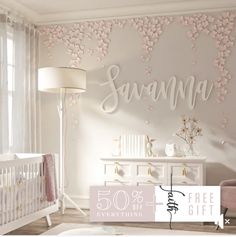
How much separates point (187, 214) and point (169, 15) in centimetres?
239

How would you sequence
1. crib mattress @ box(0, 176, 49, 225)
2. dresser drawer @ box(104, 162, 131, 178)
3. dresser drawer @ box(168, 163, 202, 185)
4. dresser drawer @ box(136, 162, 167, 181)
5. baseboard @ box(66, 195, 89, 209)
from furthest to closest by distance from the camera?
baseboard @ box(66, 195, 89, 209) → dresser drawer @ box(104, 162, 131, 178) → dresser drawer @ box(136, 162, 167, 181) → dresser drawer @ box(168, 163, 202, 185) → crib mattress @ box(0, 176, 49, 225)

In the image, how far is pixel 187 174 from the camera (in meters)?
4.42

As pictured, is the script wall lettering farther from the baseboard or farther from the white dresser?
the baseboard

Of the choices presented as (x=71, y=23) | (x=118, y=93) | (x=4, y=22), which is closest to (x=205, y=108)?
(x=118, y=93)

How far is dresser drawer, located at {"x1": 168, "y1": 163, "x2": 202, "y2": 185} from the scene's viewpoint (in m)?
4.39

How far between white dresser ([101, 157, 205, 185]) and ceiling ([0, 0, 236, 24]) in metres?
1.74

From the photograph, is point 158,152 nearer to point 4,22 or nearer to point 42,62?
point 42,62

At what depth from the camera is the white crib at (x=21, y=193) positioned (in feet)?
11.5

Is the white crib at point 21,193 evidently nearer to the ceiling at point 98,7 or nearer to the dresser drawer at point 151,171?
the dresser drawer at point 151,171

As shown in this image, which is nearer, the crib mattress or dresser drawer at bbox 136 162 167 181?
the crib mattress

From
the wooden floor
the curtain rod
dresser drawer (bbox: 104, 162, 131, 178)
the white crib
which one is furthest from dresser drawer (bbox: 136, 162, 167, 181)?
the curtain rod

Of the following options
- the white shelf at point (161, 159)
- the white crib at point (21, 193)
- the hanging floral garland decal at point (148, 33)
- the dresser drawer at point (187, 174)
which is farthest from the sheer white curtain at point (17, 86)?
the dresser drawer at point (187, 174)

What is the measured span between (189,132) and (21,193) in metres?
2.03

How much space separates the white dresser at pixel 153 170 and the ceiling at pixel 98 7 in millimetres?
1742
